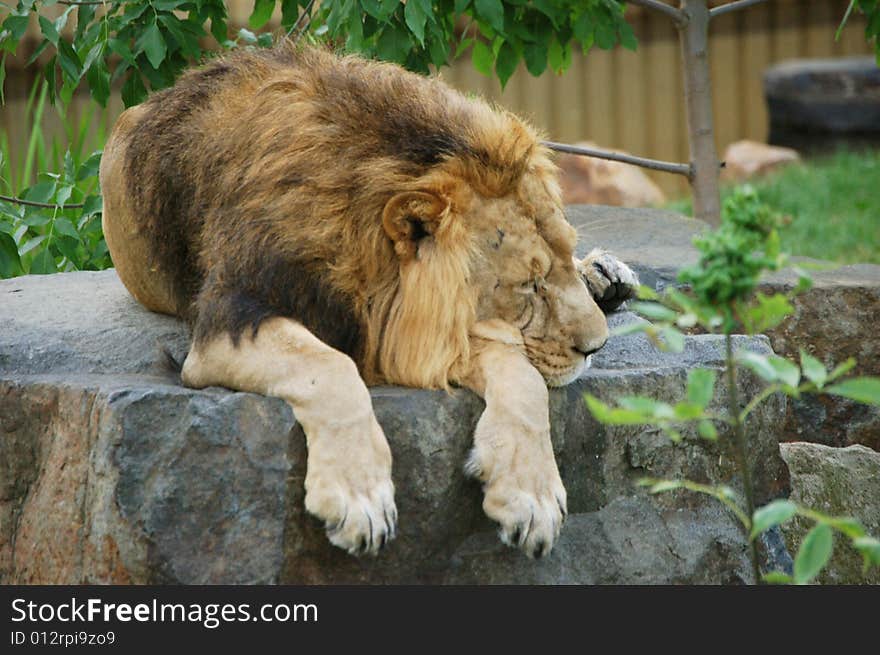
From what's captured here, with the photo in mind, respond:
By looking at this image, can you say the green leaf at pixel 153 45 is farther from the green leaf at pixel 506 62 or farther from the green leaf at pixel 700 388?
the green leaf at pixel 700 388

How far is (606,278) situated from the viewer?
4465mm

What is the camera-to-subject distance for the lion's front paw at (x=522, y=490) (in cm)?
308

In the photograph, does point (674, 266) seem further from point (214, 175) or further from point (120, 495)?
point (120, 495)

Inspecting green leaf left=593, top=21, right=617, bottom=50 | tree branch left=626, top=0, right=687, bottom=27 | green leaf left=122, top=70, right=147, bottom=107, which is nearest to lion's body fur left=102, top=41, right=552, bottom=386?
green leaf left=122, top=70, right=147, bottom=107

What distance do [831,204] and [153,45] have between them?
6.55m

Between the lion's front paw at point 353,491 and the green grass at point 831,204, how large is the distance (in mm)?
6304

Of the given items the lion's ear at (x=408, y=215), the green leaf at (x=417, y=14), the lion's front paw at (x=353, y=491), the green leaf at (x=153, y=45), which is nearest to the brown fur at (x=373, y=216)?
the lion's ear at (x=408, y=215)

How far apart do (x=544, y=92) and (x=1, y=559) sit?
8.88m

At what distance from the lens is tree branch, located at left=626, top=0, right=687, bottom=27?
252 inches

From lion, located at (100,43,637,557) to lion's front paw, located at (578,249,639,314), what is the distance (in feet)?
2.60

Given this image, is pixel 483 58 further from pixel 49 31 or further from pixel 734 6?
pixel 49 31

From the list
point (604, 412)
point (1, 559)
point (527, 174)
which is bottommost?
point (1, 559)

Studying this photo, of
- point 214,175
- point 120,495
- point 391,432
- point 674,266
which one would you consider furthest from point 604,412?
point 674,266

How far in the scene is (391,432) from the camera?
3262 mm
